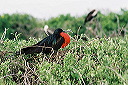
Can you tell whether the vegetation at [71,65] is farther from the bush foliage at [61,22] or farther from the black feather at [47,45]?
the bush foliage at [61,22]

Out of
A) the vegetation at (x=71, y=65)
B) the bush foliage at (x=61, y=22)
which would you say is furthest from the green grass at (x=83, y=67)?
the bush foliage at (x=61, y=22)

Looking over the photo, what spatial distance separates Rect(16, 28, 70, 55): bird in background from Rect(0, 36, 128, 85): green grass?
73 millimetres

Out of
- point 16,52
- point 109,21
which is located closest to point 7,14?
point 109,21

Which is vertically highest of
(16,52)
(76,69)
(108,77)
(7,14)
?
(7,14)

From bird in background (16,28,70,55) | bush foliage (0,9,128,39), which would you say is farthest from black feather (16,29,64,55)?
bush foliage (0,9,128,39)

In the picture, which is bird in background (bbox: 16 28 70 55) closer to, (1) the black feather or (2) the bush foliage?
(1) the black feather

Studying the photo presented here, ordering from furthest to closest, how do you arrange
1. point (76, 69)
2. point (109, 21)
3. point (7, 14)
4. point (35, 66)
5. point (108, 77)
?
point (7, 14) → point (109, 21) → point (35, 66) → point (76, 69) → point (108, 77)

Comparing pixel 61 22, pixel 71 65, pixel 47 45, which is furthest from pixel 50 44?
pixel 61 22

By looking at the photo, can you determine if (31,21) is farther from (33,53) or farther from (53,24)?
(33,53)

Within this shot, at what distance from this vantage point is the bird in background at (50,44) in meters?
3.37

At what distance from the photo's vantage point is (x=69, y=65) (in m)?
2.96

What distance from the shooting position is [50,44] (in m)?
3.53

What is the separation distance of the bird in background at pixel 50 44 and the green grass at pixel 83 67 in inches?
2.9

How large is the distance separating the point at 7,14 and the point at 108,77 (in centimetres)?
975
